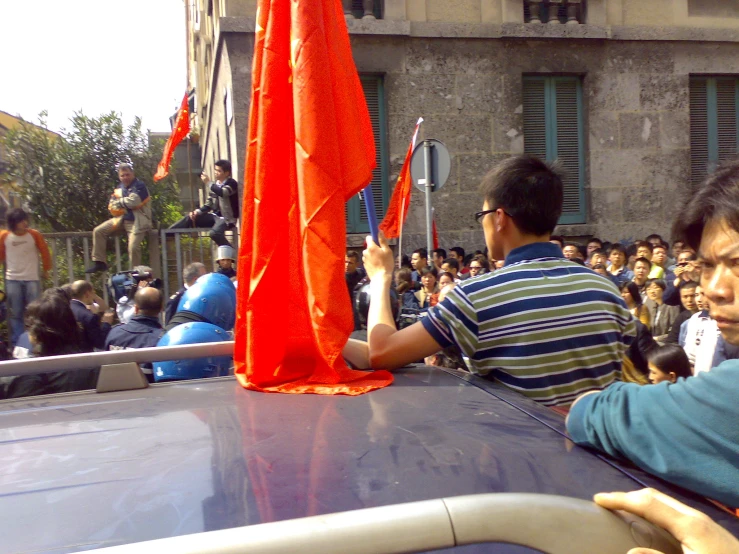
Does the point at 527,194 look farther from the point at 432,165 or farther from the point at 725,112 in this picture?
the point at 725,112

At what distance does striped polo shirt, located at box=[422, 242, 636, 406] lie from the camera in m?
2.06

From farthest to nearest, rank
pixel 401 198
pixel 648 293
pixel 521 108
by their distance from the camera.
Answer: pixel 521 108 → pixel 401 198 → pixel 648 293

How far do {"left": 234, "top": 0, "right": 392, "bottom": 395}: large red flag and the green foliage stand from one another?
1666 cm

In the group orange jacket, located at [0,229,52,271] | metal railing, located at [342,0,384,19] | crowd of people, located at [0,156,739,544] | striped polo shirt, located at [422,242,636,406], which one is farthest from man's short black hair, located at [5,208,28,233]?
striped polo shirt, located at [422,242,636,406]

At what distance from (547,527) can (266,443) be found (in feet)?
2.03

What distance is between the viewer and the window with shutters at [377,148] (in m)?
11.5

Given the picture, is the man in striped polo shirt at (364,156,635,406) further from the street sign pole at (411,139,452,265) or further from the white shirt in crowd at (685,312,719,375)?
the street sign pole at (411,139,452,265)

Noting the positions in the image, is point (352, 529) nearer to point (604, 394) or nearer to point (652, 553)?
point (652, 553)

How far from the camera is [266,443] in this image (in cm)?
147

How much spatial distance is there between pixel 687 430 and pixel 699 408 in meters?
0.04

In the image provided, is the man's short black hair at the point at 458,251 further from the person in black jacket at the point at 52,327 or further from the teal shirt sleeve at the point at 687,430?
the teal shirt sleeve at the point at 687,430

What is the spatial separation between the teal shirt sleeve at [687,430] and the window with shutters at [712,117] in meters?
12.4

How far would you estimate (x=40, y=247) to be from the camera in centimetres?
870

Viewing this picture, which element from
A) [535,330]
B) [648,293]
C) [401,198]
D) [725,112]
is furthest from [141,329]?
[725,112]
